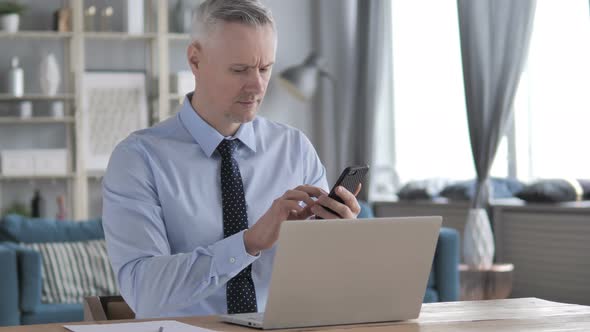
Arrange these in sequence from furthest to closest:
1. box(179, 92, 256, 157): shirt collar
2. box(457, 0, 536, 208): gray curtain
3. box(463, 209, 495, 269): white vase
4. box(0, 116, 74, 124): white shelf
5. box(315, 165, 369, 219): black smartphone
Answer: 1. box(0, 116, 74, 124): white shelf
2. box(457, 0, 536, 208): gray curtain
3. box(463, 209, 495, 269): white vase
4. box(179, 92, 256, 157): shirt collar
5. box(315, 165, 369, 219): black smartphone

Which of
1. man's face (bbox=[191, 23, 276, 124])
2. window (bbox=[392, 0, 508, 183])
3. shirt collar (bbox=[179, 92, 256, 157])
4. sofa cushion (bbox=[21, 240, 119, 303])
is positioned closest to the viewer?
man's face (bbox=[191, 23, 276, 124])

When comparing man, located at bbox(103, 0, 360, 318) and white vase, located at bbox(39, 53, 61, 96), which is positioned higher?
white vase, located at bbox(39, 53, 61, 96)

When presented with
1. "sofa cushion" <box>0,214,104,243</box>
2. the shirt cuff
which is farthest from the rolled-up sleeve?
"sofa cushion" <box>0,214,104,243</box>

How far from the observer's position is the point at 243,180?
6.99 feet

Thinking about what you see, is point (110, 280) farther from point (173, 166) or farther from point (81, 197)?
point (173, 166)

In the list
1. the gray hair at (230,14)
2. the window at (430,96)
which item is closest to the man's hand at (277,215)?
the gray hair at (230,14)

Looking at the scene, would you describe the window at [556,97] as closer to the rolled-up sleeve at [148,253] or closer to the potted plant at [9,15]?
the potted plant at [9,15]

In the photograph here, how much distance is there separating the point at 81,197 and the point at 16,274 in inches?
93.6

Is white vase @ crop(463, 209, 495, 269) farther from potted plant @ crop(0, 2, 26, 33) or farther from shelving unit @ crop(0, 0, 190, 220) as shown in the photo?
potted plant @ crop(0, 2, 26, 33)

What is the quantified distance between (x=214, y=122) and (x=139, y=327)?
26.2 inches

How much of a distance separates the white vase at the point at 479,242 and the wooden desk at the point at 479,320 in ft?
12.0

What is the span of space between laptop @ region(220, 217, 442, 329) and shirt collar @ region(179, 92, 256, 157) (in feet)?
1.77

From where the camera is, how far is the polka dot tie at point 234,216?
1976 millimetres

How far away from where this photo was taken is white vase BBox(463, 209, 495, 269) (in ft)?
18.2
